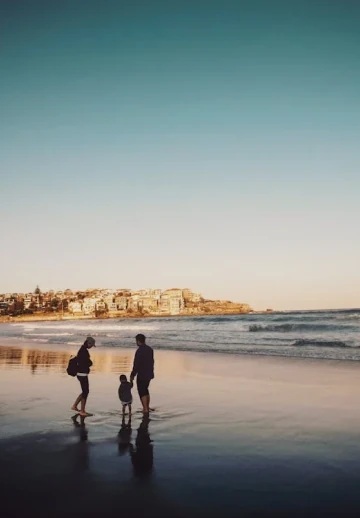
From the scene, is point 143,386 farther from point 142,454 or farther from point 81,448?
point 142,454

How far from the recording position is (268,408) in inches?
435

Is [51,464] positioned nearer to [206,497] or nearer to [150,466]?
[150,466]

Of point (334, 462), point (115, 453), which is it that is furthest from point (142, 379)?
point (334, 462)

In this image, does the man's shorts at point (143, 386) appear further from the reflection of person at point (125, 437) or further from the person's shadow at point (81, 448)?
the person's shadow at point (81, 448)

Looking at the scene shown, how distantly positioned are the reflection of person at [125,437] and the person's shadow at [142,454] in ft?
0.43

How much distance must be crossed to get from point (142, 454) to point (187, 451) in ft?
2.57

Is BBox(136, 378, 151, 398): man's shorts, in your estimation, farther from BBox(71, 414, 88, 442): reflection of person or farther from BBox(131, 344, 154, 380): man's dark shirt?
BBox(71, 414, 88, 442): reflection of person

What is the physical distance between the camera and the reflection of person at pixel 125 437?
24.4 ft


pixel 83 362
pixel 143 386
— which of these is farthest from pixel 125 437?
pixel 83 362

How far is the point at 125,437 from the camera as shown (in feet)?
26.7

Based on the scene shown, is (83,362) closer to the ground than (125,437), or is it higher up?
higher up

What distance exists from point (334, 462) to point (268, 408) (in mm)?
4189

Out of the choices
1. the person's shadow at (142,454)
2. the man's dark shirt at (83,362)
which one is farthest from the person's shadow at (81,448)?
the man's dark shirt at (83,362)

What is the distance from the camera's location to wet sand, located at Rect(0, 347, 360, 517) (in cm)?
534
